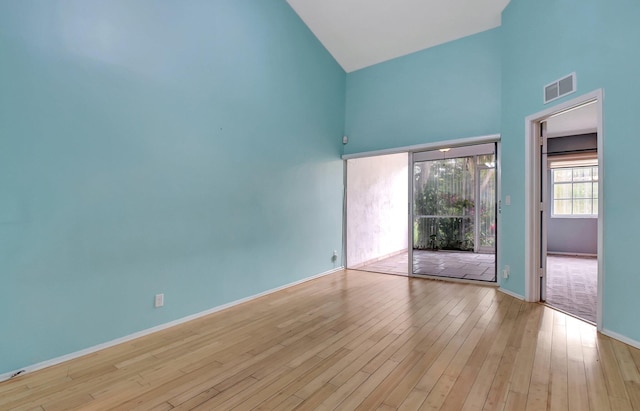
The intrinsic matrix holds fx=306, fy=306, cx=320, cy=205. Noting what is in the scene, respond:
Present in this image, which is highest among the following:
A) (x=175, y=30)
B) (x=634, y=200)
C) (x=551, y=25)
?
(x=551, y=25)

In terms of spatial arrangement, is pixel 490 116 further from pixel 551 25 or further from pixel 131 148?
pixel 131 148

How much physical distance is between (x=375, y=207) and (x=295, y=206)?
2.69 m

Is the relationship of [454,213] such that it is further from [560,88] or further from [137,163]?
[137,163]

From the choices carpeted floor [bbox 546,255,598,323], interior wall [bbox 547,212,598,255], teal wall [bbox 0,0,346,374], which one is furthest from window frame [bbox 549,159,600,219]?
teal wall [bbox 0,0,346,374]

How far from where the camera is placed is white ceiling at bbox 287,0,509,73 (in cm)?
424

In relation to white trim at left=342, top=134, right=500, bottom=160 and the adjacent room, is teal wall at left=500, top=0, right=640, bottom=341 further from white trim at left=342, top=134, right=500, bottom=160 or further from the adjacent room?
the adjacent room

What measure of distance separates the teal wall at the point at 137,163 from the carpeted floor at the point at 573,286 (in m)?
3.51

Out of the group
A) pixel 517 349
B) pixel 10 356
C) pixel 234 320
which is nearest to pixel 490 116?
pixel 517 349

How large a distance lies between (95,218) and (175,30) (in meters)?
2.00

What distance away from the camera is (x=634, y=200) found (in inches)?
104

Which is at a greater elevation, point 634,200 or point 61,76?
point 61,76

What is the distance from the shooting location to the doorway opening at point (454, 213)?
474 cm

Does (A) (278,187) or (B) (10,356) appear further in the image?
(A) (278,187)

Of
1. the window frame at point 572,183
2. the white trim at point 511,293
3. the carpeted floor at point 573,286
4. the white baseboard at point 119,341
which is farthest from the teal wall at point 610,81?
the window frame at point 572,183
